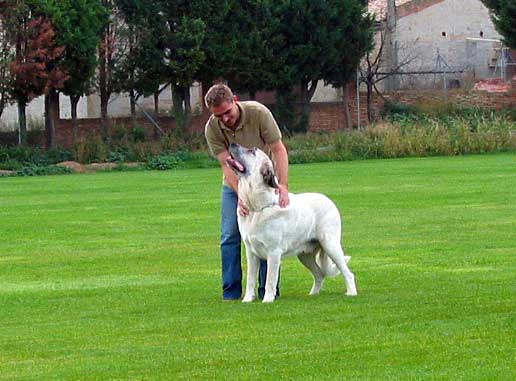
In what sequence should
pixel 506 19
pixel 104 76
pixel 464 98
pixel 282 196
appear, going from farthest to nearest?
pixel 464 98 → pixel 506 19 → pixel 104 76 → pixel 282 196

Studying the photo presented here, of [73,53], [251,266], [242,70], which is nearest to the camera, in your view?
[251,266]

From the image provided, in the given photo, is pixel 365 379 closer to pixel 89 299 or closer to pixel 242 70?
pixel 89 299

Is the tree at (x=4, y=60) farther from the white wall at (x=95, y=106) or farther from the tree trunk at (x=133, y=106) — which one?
the white wall at (x=95, y=106)

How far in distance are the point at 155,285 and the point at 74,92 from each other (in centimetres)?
3890

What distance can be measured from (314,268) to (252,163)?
1.56 m

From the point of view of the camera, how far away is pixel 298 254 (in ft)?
43.2

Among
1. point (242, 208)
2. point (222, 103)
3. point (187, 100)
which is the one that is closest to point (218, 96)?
point (222, 103)

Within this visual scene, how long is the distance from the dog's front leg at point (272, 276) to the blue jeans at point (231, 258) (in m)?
0.46

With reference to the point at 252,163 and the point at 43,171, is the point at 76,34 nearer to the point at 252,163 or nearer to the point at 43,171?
the point at 43,171

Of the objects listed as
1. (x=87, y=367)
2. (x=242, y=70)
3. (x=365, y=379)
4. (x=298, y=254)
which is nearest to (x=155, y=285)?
(x=298, y=254)

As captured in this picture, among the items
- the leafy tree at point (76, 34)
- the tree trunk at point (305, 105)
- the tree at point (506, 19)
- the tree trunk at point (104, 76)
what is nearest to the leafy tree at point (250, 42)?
the tree trunk at point (305, 105)

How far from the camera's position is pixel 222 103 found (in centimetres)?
1223

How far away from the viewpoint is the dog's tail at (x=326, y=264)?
43.5ft

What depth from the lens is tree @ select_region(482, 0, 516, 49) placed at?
59.5 meters
